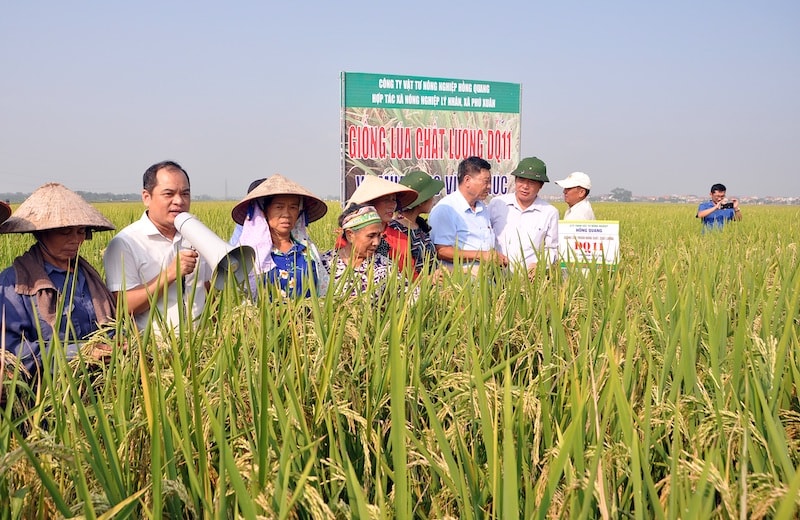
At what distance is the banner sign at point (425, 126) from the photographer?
5.75 metres

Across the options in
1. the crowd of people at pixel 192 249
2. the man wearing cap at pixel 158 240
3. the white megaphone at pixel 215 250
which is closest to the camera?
the crowd of people at pixel 192 249

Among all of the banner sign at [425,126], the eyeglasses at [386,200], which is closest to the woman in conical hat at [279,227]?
the eyeglasses at [386,200]

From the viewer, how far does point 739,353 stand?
1.46 meters

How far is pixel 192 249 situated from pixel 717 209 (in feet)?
25.4

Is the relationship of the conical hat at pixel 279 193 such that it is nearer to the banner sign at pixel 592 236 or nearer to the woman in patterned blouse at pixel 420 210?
the woman in patterned blouse at pixel 420 210

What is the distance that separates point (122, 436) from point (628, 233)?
31.9ft

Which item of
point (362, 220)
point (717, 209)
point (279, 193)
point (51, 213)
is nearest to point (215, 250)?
point (51, 213)

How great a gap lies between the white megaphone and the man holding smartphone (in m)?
7.22

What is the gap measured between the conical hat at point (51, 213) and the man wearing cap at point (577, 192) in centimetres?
386

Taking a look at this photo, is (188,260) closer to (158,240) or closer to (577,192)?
(158,240)

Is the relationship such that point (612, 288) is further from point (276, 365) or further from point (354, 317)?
point (276, 365)

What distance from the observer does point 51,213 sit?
2.22m

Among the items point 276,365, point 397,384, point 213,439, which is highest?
point 397,384

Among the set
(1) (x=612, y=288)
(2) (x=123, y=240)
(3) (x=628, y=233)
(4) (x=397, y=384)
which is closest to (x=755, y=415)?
(4) (x=397, y=384)
